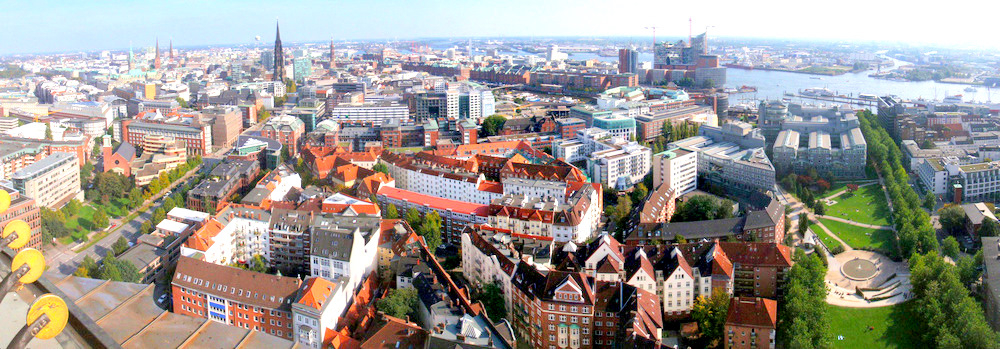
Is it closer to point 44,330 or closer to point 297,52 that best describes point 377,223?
point 44,330

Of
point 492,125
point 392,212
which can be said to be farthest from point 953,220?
point 492,125

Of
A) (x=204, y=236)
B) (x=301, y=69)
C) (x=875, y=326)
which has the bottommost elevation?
(x=875, y=326)

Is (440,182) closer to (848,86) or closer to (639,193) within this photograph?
(639,193)

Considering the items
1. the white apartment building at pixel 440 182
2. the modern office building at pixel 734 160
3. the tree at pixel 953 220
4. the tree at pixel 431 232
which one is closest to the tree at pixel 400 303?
the tree at pixel 431 232

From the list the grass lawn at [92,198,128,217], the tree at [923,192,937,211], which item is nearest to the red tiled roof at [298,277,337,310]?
the grass lawn at [92,198,128,217]

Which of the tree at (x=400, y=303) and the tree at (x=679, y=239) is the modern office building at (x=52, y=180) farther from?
the tree at (x=679, y=239)

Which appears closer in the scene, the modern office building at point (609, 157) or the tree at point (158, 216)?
the tree at point (158, 216)

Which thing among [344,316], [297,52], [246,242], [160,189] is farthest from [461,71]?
[344,316]
